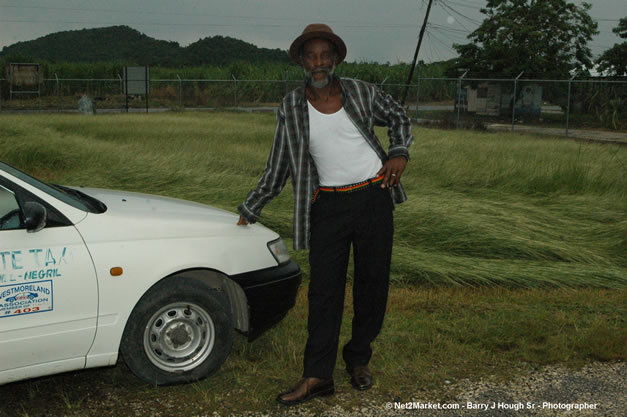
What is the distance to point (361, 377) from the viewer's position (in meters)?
4.02

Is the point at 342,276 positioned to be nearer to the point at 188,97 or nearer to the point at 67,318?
the point at 67,318

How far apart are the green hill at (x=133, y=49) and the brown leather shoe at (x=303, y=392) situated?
284 feet

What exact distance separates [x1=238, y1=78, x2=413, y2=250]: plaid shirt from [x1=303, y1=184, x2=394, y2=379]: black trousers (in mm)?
79

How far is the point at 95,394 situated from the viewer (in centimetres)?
398

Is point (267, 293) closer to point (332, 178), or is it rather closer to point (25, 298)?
point (332, 178)

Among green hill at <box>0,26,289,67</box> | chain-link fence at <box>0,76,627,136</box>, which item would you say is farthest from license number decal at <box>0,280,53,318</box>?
green hill at <box>0,26,289,67</box>

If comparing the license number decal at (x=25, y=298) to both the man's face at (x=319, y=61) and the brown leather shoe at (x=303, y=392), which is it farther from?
the man's face at (x=319, y=61)

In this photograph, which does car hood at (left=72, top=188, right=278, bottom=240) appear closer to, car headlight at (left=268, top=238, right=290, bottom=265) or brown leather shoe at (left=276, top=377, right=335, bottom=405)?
car headlight at (left=268, top=238, right=290, bottom=265)

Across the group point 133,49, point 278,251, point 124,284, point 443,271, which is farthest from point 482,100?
point 133,49

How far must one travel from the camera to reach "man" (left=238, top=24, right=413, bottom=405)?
3664 mm

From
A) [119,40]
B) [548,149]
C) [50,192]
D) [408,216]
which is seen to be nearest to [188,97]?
[548,149]

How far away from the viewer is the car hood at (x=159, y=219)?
3.77m

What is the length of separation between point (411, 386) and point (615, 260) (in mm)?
4182

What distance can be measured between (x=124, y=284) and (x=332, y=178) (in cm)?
119
